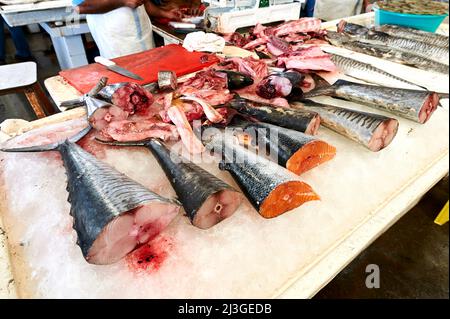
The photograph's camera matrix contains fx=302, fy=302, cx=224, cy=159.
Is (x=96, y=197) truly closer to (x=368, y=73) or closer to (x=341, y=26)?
(x=368, y=73)

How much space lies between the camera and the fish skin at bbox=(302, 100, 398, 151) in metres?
1.82

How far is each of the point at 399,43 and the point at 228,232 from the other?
2.95 m

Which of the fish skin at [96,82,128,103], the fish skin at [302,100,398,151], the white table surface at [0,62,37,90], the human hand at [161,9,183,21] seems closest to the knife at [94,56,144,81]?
the fish skin at [96,82,128,103]

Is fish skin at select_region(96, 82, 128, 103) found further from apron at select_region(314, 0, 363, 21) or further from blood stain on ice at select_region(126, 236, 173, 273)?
apron at select_region(314, 0, 363, 21)

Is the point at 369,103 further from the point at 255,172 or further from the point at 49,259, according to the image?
the point at 49,259

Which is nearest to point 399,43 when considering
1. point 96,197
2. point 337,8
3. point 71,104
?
point 337,8

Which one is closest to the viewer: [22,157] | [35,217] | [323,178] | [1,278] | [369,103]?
[1,278]

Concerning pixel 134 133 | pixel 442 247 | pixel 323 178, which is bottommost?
pixel 442 247

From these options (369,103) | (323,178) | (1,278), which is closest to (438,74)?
(369,103)

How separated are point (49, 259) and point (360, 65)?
2.85 m

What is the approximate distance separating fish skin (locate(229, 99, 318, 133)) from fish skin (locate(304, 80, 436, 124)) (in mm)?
528

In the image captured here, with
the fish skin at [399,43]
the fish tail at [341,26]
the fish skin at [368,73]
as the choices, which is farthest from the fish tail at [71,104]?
the fish tail at [341,26]

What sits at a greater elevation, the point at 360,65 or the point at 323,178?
the point at 360,65

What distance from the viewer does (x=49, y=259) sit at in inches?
51.4
